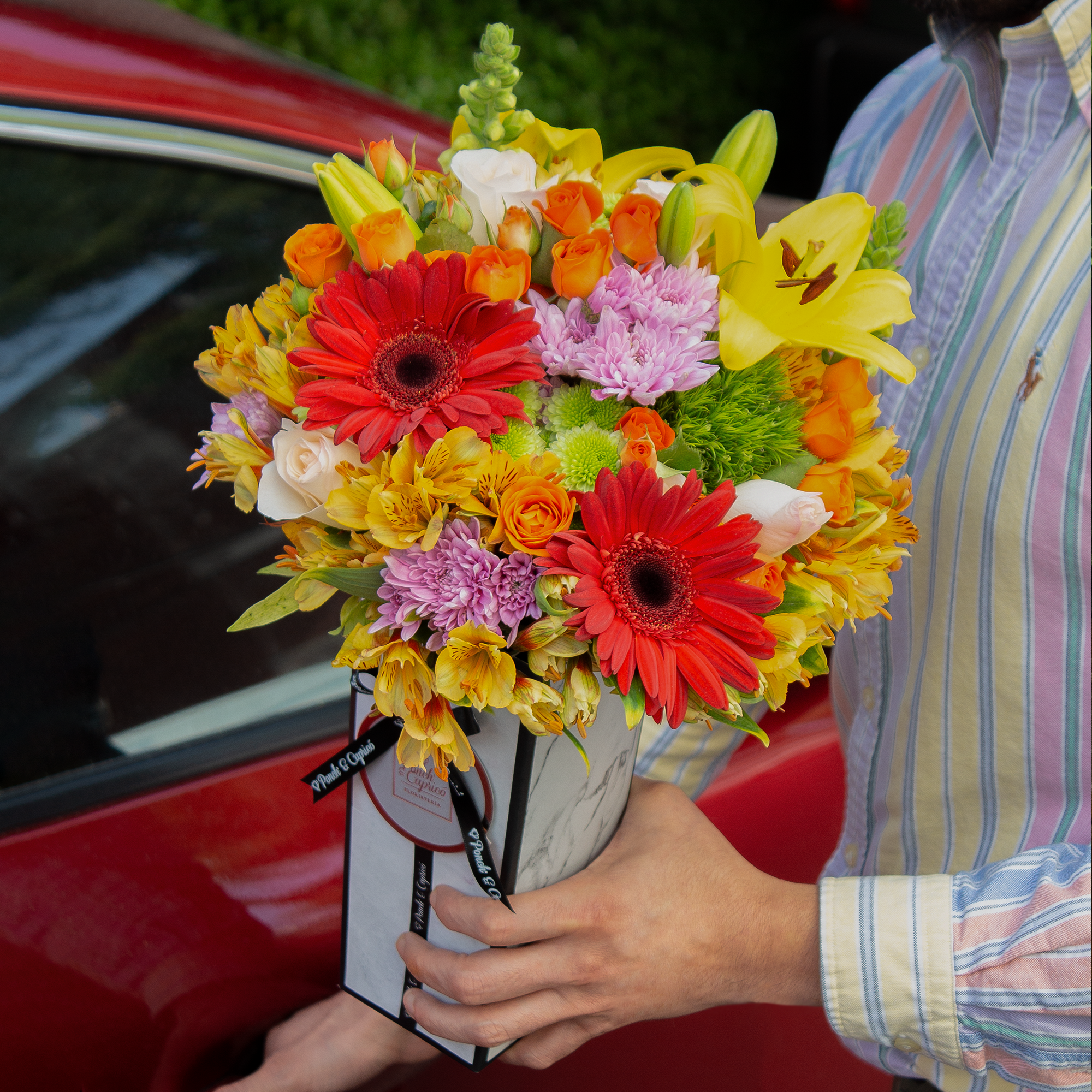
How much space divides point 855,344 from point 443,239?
0.35m

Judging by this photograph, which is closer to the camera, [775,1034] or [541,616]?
[541,616]

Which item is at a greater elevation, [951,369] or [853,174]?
[853,174]

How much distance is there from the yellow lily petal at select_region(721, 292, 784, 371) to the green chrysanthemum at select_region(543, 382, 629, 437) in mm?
92

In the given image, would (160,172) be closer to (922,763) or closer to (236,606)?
(236,606)

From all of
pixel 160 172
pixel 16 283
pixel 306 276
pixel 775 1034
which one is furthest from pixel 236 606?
pixel 775 1034

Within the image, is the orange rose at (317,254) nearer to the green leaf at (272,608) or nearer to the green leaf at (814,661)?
the green leaf at (272,608)

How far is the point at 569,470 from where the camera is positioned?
84 cm

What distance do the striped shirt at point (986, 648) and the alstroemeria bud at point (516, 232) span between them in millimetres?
576

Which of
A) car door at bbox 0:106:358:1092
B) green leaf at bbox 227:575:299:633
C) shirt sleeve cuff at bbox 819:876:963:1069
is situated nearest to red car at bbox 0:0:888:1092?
car door at bbox 0:106:358:1092

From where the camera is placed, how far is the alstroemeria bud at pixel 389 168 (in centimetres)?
95

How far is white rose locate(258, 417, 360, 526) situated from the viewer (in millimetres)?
836

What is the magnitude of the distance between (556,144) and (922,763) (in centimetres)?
83

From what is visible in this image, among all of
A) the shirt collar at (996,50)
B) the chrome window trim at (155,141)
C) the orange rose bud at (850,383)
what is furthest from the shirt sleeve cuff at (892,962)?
the chrome window trim at (155,141)

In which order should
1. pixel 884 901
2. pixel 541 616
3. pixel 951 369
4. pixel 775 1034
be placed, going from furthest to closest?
pixel 775 1034 → pixel 951 369 → pixel 884 901 → pixel 541 616
